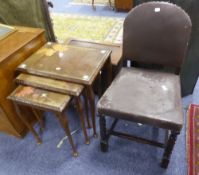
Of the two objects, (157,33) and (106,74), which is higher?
(157,33)

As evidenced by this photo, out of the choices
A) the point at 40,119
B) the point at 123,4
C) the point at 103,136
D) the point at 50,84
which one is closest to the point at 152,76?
the point at 103,136

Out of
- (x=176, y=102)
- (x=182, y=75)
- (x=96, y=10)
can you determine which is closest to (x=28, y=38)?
(x=176, y=102)

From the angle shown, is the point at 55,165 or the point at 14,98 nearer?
the point at 14,98

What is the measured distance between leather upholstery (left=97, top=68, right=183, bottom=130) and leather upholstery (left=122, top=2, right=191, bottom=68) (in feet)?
0.39

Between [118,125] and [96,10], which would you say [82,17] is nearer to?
[96,10]

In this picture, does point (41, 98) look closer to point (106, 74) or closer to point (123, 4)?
point (106, 74)

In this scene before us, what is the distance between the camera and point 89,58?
1288 mm

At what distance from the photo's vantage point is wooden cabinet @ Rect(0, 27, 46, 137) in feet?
4.11

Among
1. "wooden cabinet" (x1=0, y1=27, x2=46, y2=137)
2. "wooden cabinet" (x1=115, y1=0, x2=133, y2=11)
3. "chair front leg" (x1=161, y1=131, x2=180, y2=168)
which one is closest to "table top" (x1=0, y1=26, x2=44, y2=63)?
"wooden cabinet" (x1=0, y1=27, x2=46, y2=137)

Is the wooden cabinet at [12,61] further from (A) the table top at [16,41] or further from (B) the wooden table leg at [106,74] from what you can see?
(B) the wooden table leg at [106,74]

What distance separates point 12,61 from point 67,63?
0.36 metres

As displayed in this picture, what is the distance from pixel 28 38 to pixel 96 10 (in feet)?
8.38

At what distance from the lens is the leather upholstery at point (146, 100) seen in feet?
3.37

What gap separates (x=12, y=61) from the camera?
128 cm
